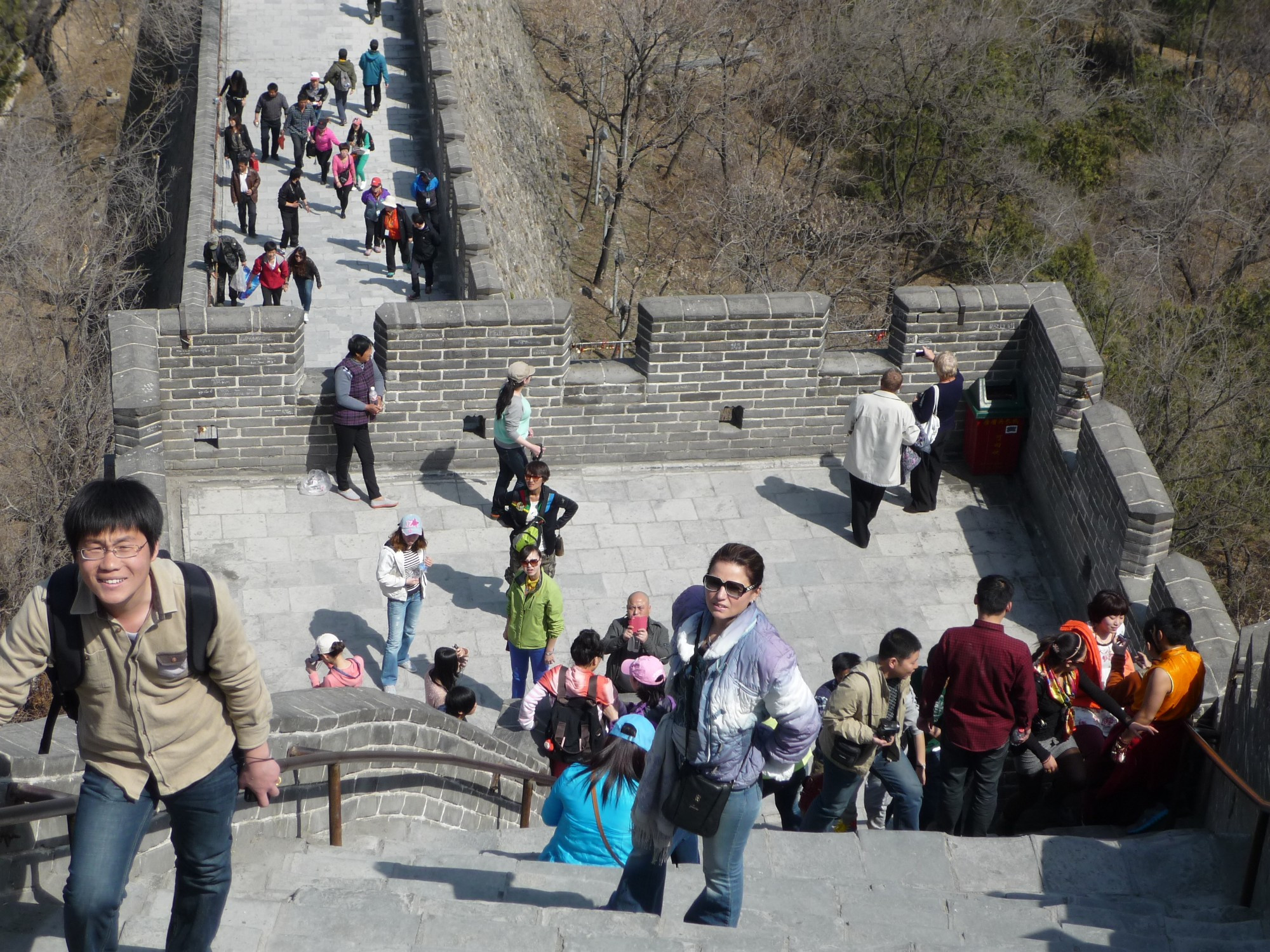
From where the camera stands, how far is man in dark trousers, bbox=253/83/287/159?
20.4m

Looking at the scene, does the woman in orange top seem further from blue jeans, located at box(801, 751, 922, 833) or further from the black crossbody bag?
the black crossbody bag

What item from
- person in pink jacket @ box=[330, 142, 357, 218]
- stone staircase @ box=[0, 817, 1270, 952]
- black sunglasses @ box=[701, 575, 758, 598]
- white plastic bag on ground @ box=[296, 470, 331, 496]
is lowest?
stone staircase @ box=[0, 817, 1270, 952]

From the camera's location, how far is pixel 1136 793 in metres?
8.34

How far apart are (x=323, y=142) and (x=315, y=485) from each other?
9275mm

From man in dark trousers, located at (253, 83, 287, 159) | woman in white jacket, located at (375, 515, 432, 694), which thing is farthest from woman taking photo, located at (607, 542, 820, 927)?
man in dark trousers, located at (253, 83, 287, 159)

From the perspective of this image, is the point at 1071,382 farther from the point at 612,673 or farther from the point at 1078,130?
the point at 1078,130

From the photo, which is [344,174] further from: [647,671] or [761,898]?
[761,898]

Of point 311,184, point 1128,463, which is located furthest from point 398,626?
point 311,184

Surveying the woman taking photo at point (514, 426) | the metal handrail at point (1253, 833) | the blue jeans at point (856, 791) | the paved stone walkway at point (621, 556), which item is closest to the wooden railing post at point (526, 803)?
the blue jeans at point (856, 791)

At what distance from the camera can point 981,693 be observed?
734 centimetres

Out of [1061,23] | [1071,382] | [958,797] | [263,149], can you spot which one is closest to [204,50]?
[263,149]

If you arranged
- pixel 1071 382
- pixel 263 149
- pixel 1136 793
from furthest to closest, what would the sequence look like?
pixel 263 149 → pixel 1071 382 → pixel 1136 793

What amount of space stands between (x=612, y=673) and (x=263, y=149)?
1441 centimetres

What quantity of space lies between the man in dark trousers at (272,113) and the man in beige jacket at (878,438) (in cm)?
1170
